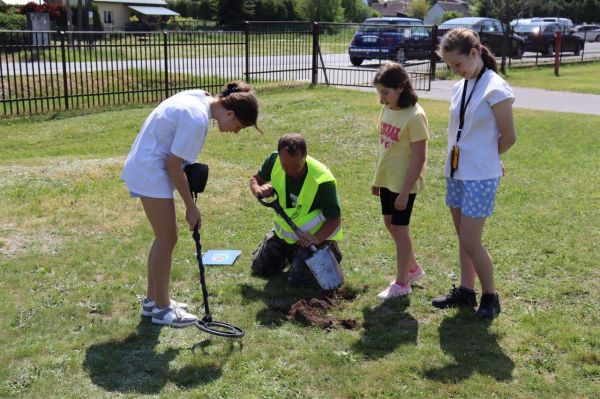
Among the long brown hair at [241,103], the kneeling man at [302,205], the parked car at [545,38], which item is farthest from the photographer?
the parked car at [545,38]

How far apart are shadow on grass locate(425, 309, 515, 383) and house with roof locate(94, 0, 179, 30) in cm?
5756

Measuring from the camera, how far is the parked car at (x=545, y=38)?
29.3m

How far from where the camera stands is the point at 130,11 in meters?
61.9

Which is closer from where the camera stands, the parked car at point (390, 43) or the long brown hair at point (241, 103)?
the long brown hair at point (241, 103)

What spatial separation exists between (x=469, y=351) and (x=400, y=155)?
1.39 m

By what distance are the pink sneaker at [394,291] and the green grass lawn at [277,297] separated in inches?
2.6

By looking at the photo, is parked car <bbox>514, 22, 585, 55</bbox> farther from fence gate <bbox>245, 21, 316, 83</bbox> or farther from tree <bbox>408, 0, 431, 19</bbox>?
tree <bbox>408, 0, 431, 19</bbox>

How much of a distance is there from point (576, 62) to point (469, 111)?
26.9 m

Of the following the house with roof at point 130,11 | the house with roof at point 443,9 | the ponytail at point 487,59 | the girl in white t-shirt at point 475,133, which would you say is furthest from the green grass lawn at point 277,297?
the house with roof at point 443,9

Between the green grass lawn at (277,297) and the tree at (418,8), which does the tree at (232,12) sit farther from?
the green grass lawn at (277,297)

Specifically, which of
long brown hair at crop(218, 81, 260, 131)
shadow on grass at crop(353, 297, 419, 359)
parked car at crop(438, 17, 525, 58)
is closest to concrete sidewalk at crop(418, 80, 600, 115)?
parked car at crop(438, 17, 525, 58)

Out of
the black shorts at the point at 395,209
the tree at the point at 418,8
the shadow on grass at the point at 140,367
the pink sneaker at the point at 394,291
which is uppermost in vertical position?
the tree at the point at 418,8

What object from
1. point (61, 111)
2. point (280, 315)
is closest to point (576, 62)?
point (61, 111)

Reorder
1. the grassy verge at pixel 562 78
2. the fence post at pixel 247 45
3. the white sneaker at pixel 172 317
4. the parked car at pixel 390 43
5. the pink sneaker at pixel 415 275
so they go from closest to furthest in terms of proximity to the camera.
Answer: the white sneaker at pixel 172 317, the pink sneaker at pixel 415 275, the fence post at pixel 247 45, the grassy verge at pixel 562 78, the parked car at pixel 390 43
